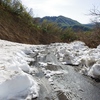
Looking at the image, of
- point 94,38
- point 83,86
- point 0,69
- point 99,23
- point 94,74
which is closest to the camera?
point 0,69

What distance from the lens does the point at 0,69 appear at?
5691mm

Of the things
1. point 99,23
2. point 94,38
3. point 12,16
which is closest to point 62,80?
point 99,23

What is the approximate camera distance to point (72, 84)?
631cm

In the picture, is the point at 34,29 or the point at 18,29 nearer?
the point at 18,29

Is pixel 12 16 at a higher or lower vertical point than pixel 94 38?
higher

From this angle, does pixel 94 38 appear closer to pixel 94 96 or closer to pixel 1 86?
pixel 94 96

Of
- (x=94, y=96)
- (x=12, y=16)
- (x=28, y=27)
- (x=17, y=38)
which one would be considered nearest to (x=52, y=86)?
(x=94, y=96)

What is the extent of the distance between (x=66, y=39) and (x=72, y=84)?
48.6m

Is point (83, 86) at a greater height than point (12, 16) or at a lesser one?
lesser

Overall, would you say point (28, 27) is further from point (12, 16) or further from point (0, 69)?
point (0, 69)

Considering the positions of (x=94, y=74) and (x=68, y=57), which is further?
(x=68, y=57)

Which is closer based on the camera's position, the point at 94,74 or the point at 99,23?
the point at 94,74

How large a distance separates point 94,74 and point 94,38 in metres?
10.3

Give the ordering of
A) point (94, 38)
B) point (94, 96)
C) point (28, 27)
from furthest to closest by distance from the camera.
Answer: point (28, 27) < point (94, 38) < point (94, 96)
